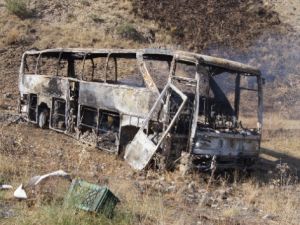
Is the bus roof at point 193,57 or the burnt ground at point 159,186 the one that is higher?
the bus roof at point 193,57

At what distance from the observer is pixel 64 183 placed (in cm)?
749

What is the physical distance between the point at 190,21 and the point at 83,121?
889 inches

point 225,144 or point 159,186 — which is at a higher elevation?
point 225,144

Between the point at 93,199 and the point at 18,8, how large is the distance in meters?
26.9

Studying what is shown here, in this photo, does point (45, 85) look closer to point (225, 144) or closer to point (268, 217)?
point (225, 144)

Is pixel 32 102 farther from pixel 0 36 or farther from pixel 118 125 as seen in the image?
pixel 0 36

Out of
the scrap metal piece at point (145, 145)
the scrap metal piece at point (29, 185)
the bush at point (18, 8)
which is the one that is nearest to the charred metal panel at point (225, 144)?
the scrap metal piece at point (145, 145)

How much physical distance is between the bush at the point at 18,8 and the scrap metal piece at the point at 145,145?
22.9m

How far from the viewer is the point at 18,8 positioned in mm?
30969

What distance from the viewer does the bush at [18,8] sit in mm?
30969

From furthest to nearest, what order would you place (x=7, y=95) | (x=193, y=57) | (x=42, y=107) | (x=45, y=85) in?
(x=7, y=95), (x=42, y=107), (x=45, y=85), (x=193, y=57)

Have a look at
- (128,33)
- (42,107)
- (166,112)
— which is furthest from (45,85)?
(128,33)

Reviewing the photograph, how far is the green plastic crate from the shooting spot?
19.6ft

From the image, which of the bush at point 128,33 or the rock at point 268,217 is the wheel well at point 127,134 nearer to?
the rock at point 268,217
